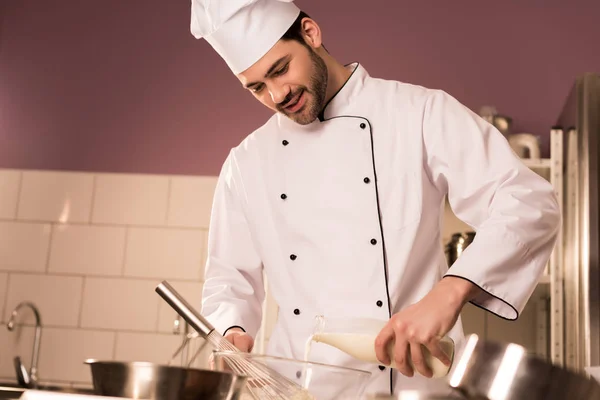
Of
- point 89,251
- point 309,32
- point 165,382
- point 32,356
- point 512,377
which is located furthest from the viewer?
point 89,251

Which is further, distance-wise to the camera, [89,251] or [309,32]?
[89,251]

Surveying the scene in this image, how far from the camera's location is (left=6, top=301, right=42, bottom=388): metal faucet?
10.1 ft

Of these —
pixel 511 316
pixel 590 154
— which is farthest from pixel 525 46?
pixel 511 316

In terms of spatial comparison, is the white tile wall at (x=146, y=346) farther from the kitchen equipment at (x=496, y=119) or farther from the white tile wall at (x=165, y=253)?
A: the kitchen equipment at (x=496, y=119)

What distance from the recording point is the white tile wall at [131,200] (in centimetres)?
328

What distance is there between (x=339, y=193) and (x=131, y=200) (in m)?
1.68

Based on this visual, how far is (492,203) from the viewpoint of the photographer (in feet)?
5.18

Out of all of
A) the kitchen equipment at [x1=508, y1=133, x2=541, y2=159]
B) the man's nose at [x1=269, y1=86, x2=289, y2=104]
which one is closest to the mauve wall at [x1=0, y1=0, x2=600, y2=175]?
the kitchen equipment at [x1=508, y1=133, x2=541, y2=159]

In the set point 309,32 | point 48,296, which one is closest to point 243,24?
point 309,32

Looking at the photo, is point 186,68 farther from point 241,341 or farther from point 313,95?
point 241,341

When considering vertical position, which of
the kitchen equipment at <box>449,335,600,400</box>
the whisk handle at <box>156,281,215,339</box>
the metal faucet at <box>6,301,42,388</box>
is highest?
the whisk handle at <box>156,281,215,339</box>

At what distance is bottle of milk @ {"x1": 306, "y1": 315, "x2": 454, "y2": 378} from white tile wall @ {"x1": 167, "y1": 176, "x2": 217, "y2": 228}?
1972mm

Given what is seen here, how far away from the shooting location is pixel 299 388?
0.96 meters

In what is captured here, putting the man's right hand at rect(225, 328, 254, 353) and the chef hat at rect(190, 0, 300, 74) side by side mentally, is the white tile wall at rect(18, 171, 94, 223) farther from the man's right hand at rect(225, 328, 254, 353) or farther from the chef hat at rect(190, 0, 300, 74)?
the man's right hand at rect(225, 328, 254, 353)
